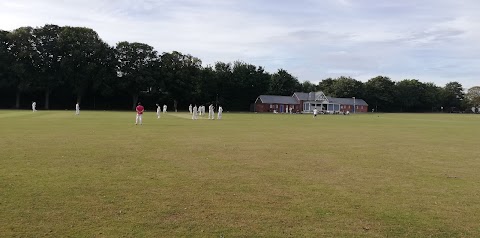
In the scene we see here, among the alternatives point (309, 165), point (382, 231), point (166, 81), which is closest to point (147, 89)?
point (166, 81)

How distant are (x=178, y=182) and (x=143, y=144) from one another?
8158 mm

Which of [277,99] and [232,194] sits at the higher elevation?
[277,99]

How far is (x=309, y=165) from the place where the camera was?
12.2 m

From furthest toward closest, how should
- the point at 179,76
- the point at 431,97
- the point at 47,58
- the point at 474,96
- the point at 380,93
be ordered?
the point at 474,96
the point at 431,97
the point at 380,93
the point at 179,76
the point at 47,58

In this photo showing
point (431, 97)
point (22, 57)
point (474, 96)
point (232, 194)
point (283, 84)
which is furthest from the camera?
point (474, 96)

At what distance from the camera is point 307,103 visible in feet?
361

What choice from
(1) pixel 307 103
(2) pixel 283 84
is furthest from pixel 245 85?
(1) pixel 307 103

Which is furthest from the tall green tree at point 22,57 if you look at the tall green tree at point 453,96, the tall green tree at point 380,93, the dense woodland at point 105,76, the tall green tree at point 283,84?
the tall green tree at point 453,96

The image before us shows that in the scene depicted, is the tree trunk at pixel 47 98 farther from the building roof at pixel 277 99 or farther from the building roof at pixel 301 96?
the building roof at pixel 301 96

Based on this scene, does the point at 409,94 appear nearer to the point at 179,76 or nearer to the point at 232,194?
the point at 179,76

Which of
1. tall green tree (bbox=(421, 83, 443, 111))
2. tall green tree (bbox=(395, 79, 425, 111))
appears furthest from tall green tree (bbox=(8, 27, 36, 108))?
tall green tree (bbox=(421, 83, 443, 111))

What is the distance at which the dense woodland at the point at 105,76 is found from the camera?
7794 centimetres

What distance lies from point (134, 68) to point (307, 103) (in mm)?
46572

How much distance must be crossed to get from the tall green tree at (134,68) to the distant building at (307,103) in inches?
1162
